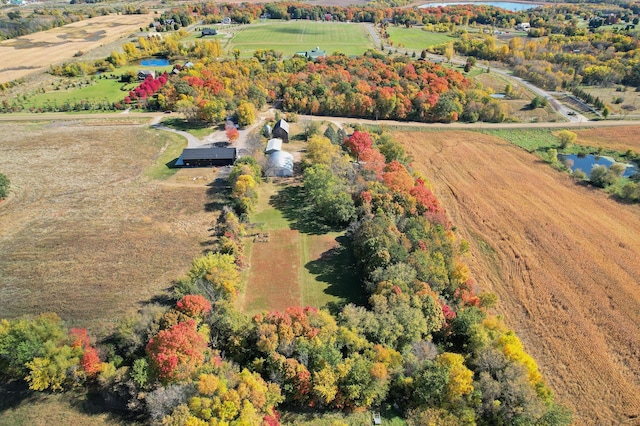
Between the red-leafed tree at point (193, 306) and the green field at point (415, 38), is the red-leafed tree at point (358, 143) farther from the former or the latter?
the green field at point (415, 38)

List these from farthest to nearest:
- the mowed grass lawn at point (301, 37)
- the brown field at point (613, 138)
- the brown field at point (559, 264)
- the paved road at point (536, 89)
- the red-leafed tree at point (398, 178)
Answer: the mowed grass lawn at point (301, 37)
the paved road at point (536, 89)
the brown field at point (613, 138)
the red-leafed tree at point (398, 178)
the brown field at point (559, 264)

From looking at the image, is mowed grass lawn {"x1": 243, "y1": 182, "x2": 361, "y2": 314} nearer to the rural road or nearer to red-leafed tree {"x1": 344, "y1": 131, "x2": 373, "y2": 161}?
red-leafed tree {"x1": 344, "y1": 131, "x2": 373, "y2": 161}

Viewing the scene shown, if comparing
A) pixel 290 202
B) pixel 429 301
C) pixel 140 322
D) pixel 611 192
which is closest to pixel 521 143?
pixel 611 192

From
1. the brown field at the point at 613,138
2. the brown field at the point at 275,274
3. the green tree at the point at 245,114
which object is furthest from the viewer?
the green tree at the point at 245,114

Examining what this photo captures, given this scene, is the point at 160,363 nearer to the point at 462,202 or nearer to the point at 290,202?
the point at 290,202

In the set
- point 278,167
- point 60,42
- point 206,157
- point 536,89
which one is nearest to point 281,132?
point 278,167

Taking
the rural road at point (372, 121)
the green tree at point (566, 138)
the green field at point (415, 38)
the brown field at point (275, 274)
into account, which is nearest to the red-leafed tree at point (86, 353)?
the brown field at point (275, 274)
